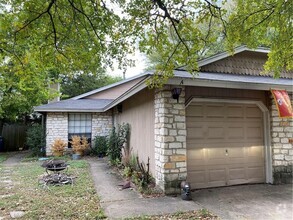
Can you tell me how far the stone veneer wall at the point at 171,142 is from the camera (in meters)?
5.13

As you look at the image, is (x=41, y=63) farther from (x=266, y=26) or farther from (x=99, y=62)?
(x=266, y=26)

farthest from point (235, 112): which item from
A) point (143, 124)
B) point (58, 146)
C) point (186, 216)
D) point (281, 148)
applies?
point (58, 146)

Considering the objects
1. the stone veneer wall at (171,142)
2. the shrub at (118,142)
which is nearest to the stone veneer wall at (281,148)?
the stone veneer wall at (171,142)

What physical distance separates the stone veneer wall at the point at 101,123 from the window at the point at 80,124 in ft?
0.68

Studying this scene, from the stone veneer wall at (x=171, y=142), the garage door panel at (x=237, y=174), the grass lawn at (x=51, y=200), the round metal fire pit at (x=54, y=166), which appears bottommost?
the grass lawn at (x=51, y=200)

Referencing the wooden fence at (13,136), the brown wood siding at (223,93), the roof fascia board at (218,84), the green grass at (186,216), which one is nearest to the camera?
the green grass at (186,216)

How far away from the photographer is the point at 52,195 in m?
5.25

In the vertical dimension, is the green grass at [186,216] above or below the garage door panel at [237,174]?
below

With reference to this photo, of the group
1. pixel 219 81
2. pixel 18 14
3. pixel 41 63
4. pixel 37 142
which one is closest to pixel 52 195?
pixel 41 63

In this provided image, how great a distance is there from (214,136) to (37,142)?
889 cm

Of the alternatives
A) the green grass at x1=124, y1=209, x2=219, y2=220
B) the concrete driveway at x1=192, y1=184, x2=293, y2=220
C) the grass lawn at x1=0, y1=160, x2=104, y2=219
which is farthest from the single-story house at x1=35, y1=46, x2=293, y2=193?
the grass lawn at x1=0, y1=160, x2=104, y2=219

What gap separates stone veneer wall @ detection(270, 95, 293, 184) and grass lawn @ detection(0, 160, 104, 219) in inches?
182

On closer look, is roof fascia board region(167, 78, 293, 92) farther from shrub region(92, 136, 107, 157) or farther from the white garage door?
shrub region(92, 136, 107, 157)

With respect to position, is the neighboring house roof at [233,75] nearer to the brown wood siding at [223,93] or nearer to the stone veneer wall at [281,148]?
the brown wood siding at [223,93]
